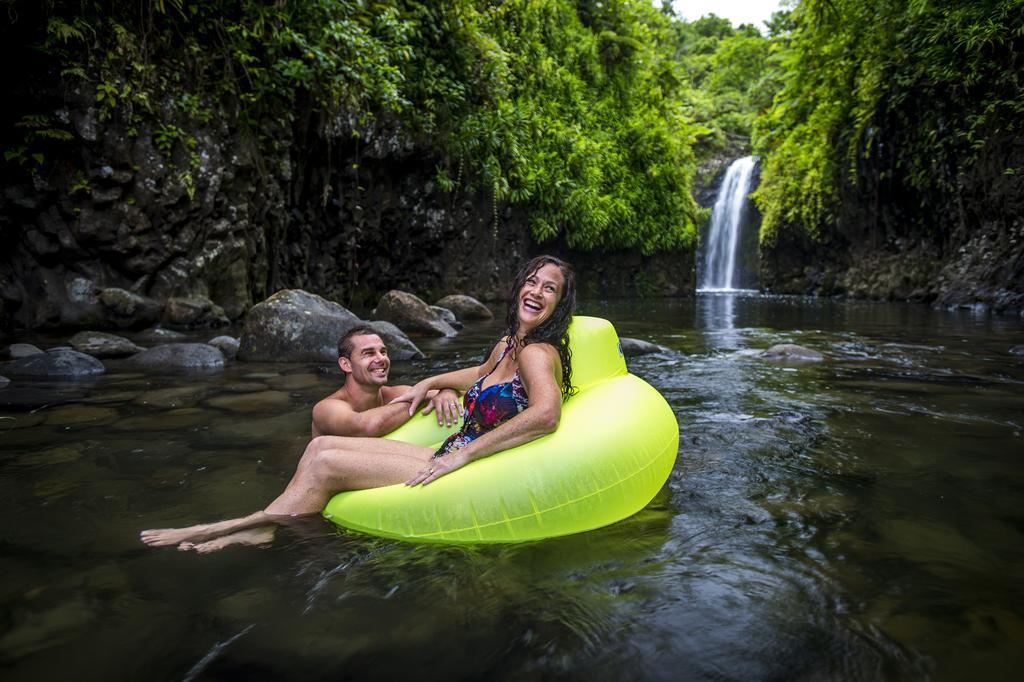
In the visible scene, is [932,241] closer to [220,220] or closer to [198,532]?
[220,220]

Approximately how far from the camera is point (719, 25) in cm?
4538

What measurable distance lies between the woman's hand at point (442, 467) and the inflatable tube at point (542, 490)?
0.03 metres

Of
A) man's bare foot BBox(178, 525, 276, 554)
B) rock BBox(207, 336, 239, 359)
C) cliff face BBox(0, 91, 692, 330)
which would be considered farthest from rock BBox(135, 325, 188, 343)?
man's bare foot BBox(178, 525, 276, 554)

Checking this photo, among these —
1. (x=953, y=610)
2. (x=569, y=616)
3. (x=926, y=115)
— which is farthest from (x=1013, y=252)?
(x=569, y=616)

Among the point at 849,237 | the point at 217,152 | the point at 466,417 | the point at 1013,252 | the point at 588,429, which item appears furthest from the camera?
the point at 849,237

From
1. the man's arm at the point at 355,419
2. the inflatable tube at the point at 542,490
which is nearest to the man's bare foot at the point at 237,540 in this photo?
the inflatable tube at the point at 542,490

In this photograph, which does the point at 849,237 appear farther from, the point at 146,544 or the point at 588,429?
the point at 146,544

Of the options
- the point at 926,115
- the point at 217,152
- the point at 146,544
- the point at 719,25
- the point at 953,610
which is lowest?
the point at 953,610

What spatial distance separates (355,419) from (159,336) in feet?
Answer: 18.7

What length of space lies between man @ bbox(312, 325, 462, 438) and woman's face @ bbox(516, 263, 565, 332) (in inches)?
27.2

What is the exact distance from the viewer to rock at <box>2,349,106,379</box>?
534 centimetres

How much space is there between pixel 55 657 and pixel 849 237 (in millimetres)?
Answer: 19347

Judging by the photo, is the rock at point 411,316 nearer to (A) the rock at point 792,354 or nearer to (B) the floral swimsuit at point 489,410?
(A) the rock at point 792,354

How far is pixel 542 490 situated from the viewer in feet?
7.78
